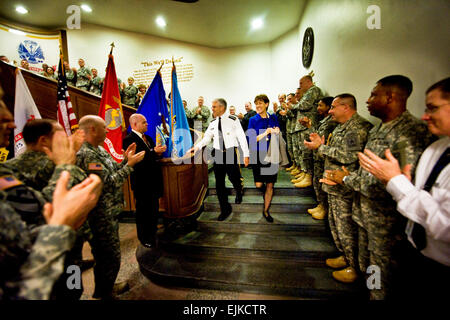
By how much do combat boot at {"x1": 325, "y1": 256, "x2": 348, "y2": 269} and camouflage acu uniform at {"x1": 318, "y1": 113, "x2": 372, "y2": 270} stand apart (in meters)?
0.07

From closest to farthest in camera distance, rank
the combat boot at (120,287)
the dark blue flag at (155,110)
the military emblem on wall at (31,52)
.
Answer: the combat boot at (120,287) → the dark blue flag at (155,110) → the military emblem on wall at (31,52)

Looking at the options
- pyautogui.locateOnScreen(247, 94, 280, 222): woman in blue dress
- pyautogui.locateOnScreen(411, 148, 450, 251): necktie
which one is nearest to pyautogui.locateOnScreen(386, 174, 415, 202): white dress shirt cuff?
pyautogui.locateOnScreen(411, 148, 450, 251): necktie

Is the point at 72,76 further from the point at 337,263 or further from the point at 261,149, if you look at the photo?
the point at 337,263

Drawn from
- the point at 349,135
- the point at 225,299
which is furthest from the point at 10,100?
the point at 349,135

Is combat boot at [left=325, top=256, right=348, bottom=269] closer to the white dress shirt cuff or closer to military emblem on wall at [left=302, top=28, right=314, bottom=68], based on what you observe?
the white dress shirt cuff

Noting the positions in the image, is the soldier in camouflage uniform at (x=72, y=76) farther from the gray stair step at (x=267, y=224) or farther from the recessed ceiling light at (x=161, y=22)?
the gray stair step at (x=267, y=224)

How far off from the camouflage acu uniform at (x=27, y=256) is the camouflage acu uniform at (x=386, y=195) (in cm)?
200

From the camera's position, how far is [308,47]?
4.46m

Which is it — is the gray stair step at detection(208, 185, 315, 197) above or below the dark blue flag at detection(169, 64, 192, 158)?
below

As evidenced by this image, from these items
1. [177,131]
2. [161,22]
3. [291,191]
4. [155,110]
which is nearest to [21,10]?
[161,22]

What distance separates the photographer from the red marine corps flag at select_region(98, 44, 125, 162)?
2.62 metres

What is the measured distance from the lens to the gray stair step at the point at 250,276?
5.70 feet

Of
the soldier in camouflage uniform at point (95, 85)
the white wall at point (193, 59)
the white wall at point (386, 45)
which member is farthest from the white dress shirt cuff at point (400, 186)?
the soldier in camouflage uniform at point (95, 85)

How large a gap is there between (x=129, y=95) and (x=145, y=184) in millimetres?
5011
